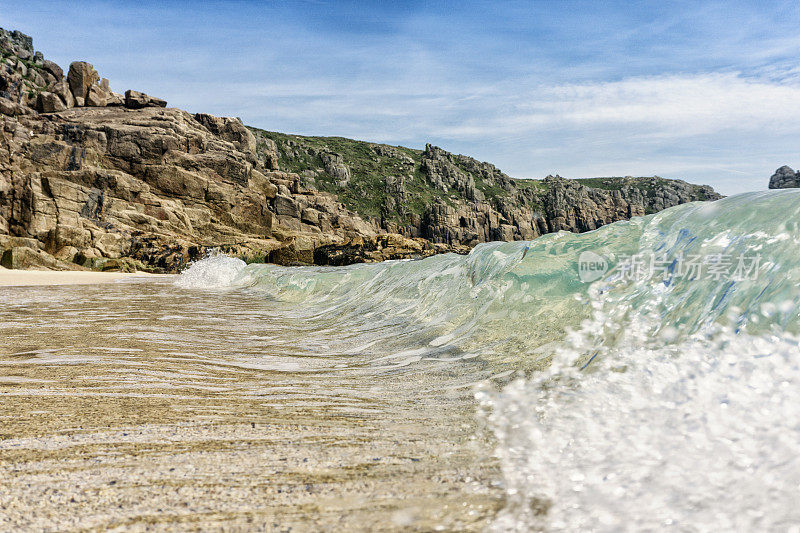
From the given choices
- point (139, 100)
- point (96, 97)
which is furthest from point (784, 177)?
point (96, 97)

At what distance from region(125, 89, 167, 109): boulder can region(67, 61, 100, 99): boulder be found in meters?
4.71

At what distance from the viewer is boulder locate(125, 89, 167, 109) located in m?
53.9

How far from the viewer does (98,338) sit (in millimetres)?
4215

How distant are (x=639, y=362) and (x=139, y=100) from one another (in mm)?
63329

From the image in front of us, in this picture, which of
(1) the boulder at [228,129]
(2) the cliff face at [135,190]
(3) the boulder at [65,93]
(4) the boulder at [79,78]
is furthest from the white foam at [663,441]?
(4) the boulder at [79,78]

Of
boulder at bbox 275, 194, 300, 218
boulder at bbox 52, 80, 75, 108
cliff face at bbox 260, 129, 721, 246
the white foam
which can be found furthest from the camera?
cliff face at bbox 260, 129, 721, 246

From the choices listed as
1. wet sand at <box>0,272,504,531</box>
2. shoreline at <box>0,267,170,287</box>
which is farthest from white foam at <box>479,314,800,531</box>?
shoreline at <box>0,267,170,287</box>

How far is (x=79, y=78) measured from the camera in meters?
54.6

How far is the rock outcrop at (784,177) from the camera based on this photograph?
80056mm

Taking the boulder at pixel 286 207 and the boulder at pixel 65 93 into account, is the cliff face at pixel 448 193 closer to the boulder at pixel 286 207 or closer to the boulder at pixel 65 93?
the boulder at pixel 286 207

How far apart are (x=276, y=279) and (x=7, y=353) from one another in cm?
1026

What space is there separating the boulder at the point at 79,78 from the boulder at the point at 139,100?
471 centimetres

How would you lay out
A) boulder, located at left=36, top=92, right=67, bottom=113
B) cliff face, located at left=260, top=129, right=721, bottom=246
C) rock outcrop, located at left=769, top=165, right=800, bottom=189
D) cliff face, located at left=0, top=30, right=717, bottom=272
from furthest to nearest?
1. cliff face, located at left=260, top=129, right=721, bottom=246
2. rock outcrop, located at left=769, top=165, right=800, bottom=189
3. boulder, located at left=36, top=92, right=67, bottom=113
4. cliff face, located at left=0, top=30, right=717, bottom=272

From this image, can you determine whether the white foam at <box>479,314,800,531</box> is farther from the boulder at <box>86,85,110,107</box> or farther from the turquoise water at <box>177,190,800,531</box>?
the boulder at <box>86,85,110,107</box>
